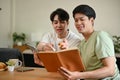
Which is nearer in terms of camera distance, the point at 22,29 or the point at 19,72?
the point at 19,72

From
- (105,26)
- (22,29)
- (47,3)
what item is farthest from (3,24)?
(105,26)

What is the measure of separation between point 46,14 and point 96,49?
3304mm

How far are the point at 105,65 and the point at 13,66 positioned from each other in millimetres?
825

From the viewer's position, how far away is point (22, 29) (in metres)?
4.88

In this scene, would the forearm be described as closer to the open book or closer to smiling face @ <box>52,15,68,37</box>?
the open book

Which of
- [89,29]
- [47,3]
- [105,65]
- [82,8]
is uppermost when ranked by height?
[47,3]

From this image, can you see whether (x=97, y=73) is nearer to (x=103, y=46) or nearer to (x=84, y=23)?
(x=103, y=46)

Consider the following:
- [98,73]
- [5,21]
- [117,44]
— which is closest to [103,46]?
[98,73]

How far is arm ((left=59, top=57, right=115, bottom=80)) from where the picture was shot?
1.40 metres

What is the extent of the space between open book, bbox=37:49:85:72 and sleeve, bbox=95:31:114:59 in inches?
6.2

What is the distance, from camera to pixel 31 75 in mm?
1659

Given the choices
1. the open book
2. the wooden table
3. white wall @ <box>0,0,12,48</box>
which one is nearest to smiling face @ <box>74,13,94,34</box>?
the open book

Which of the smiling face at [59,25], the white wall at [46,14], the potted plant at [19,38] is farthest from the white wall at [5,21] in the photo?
the smiling face at [59,25]

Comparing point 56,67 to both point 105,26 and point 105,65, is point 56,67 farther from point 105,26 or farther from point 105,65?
point 105,26
